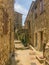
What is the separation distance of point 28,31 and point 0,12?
15.7 m

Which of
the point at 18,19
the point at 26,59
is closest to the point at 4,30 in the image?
the point at 26,59

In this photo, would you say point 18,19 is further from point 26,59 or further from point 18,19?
point 26,59

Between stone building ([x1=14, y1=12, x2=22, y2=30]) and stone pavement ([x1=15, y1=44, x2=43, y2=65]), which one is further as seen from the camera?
stone building ([x1=14, y1=12, x2=22, y2=30])

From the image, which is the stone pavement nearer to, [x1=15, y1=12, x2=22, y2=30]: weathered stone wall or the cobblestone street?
the cobblestone street

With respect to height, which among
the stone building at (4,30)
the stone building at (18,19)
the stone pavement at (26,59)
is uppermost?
the stone building at (18,19)

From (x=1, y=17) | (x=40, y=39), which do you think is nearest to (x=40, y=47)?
(x=40, y=39)

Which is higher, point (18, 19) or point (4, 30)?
point (18, 19)

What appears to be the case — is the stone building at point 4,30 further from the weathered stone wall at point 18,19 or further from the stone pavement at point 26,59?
the weathered stone wall at point 18,19

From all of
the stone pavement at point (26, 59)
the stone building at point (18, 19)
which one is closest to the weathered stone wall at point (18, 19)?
the stone building at point (18, 19)

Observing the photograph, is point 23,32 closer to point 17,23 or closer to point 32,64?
point 17,23

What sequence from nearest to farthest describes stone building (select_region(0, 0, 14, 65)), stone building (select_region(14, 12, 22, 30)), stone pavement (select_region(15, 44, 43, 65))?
stone building (select_region(0, 0, 14, 65))
stone pavement (select_region(15, 44, 43, 65))
stone building (select_region(14, 12, 22, 30))

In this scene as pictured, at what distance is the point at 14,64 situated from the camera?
8914mm

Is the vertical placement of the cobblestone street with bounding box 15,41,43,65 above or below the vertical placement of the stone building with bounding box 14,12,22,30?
below

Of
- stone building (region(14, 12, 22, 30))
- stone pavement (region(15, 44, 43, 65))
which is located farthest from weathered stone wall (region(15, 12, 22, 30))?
stone pavement (region(15, 44, 43, 65))
